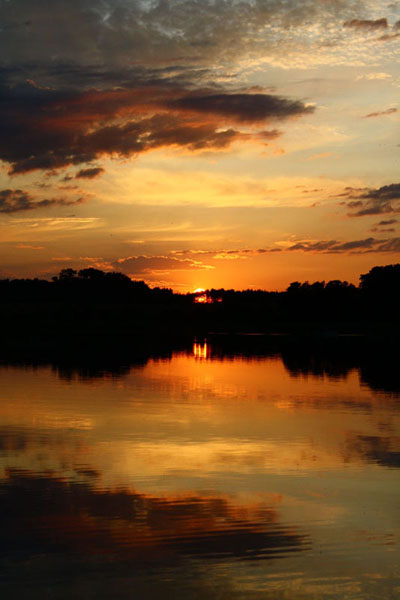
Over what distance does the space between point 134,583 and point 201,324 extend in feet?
400

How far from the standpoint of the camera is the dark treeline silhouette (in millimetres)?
117463

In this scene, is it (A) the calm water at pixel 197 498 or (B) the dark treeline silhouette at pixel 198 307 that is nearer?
(A) the calm water at pixel 197 498

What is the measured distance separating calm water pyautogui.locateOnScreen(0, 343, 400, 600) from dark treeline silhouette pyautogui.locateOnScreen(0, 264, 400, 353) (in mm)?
81453

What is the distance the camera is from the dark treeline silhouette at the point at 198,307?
11746 centimetres

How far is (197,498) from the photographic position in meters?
13.0

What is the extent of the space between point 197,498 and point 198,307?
132298 millimetres

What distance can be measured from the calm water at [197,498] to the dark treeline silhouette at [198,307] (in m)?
81.5

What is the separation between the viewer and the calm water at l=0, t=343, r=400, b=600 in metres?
9.29

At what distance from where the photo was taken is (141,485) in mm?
13727

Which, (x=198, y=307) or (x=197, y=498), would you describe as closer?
(x=197, y=498)

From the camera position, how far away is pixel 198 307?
14525 cm

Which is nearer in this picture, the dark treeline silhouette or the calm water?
the calm water

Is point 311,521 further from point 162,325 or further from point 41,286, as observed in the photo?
point 41,286

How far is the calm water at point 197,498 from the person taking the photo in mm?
9289
